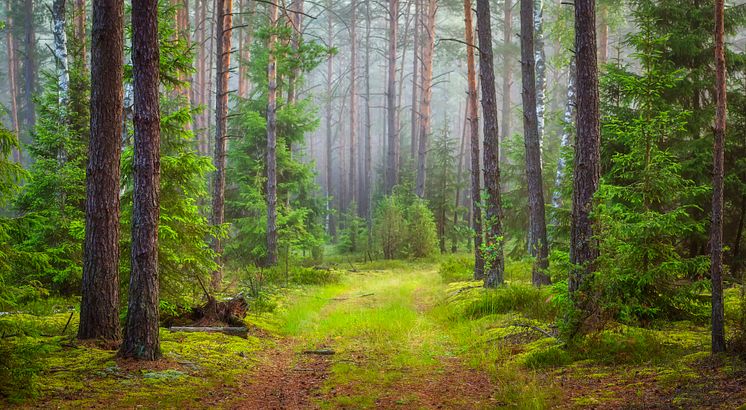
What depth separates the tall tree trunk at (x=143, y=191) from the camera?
6965mm

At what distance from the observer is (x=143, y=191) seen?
7.02m

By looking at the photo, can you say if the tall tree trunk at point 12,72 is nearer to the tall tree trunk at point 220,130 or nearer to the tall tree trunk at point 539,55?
the tall tree trunk at point 220,130

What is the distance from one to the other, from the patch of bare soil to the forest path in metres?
0.01

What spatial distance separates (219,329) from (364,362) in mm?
3021

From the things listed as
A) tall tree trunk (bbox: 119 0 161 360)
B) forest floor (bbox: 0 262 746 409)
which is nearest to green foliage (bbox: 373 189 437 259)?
forest floor (bbox: 0 262 746 409)

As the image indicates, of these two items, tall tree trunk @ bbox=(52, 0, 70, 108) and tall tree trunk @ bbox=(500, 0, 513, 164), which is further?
tall tree trunk @ bbox=(500, 0, 513, 164)

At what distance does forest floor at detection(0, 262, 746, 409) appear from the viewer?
17.8 feet

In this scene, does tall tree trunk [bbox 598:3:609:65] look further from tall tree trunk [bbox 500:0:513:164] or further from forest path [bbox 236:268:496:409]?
forest path [bbox 236:268:496:409]

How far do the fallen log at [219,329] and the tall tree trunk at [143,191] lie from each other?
7.52 feet

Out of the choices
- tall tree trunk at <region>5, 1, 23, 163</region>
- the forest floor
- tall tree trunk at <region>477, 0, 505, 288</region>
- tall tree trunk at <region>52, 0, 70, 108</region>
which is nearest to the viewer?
the forest floor

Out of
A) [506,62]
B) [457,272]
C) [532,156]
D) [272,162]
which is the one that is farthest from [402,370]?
[506,62]

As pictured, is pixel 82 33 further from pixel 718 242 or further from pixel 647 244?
pixel 718 242

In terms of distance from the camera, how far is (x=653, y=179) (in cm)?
785

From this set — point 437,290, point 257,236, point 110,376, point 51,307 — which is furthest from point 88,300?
point 257,236
